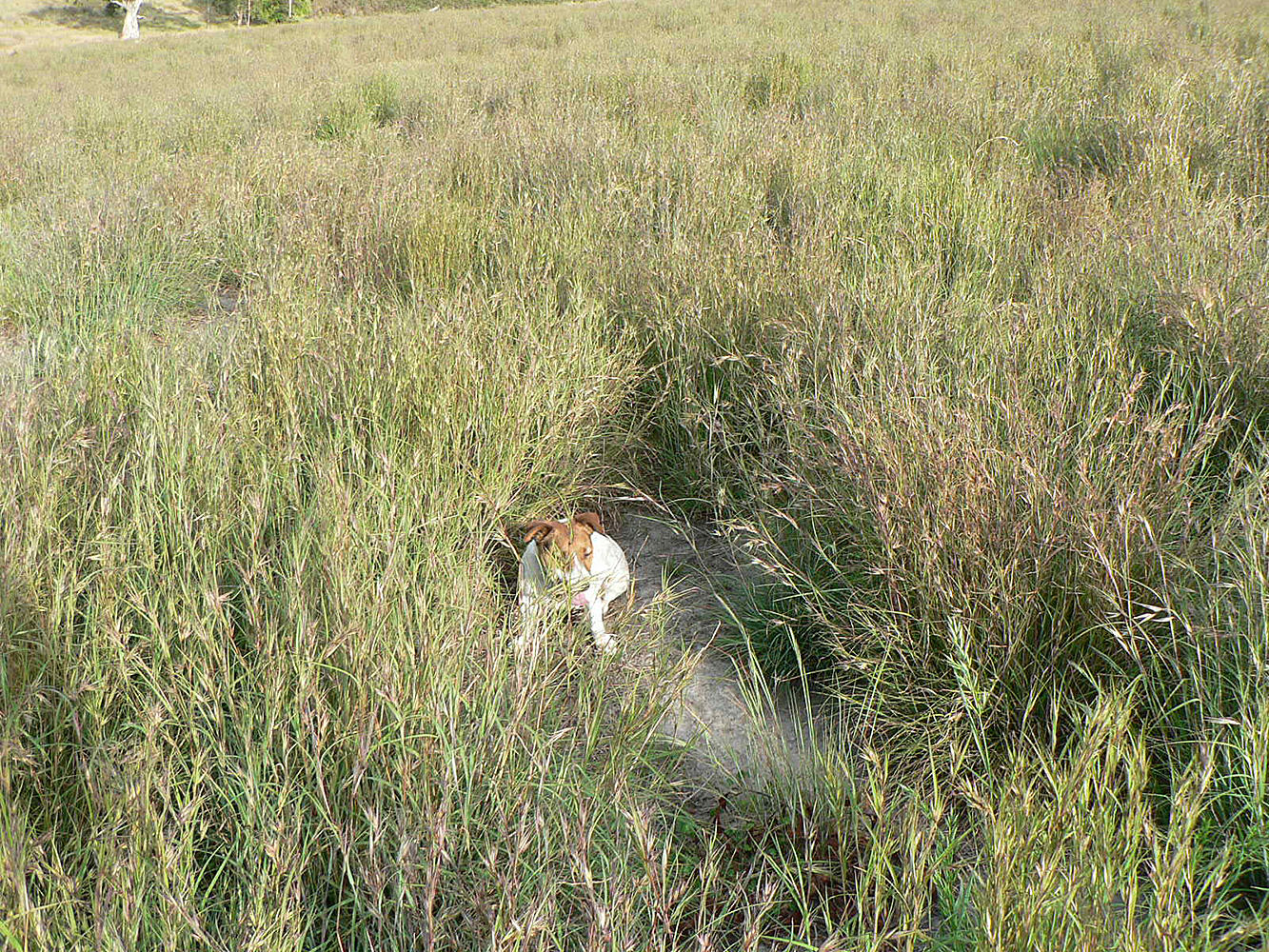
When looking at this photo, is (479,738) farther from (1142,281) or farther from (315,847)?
(1142,281)

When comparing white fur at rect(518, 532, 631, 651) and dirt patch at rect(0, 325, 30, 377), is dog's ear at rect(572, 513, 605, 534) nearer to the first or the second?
white fur at rect(518, 532, 631, 651)

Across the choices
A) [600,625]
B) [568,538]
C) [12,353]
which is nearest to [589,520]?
[568,538]

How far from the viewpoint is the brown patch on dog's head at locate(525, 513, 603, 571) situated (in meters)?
1.95

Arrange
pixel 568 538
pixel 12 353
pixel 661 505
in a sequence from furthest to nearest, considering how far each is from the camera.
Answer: pixel 12 353, pixel 661 505, pixel 568 538

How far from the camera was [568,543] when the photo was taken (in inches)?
78.2

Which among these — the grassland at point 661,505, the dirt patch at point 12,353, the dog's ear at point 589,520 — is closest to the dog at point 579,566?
the dog's ear at point 589,520

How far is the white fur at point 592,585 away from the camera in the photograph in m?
1.70

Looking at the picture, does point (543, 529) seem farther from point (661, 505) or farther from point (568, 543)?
point (661, 505)

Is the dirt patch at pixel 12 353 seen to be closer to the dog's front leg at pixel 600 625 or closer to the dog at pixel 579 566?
the dog at pixel 579 566

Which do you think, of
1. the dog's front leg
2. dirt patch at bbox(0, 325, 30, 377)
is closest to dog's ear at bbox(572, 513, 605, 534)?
the dog's front leg

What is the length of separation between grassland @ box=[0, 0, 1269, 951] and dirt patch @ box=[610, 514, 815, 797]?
85mm

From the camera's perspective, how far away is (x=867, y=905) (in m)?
1.29

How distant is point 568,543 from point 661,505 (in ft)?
1.61

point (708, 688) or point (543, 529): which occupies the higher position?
point (543, 529)
